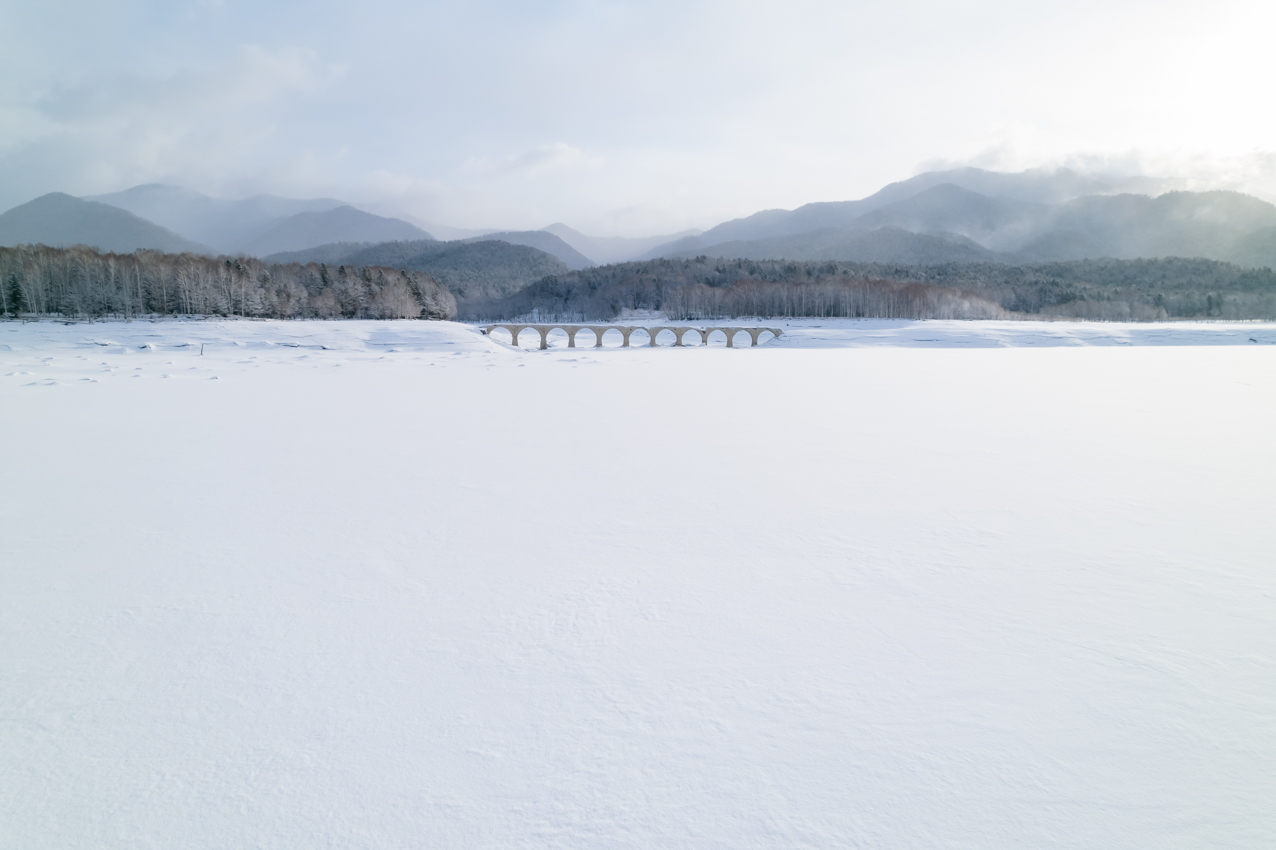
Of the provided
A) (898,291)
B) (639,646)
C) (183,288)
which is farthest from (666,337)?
(639,646)

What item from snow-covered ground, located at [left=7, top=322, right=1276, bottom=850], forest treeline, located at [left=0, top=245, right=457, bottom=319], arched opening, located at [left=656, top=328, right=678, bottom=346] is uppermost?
forest treeline, located at [left=0, top=245, right=457, bottom=319]

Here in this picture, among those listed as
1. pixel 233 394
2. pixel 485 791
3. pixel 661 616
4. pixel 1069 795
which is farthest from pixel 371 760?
pixel 233 394

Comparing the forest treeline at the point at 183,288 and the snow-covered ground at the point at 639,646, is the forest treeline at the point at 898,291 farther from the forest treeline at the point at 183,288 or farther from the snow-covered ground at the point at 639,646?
the snow-covered ground at the point at 639,646

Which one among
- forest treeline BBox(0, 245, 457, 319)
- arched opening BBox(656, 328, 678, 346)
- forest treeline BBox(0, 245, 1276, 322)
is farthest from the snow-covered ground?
arched opening BBox(656, 328, 678, 346)

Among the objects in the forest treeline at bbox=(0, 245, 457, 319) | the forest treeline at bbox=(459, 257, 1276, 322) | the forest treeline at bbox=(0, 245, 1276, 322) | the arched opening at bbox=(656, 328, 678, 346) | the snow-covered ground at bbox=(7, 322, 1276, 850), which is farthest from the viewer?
the forest treeline at bbox=(459, 257, 1276, 322)

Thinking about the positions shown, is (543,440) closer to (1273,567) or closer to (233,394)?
(1273,567)

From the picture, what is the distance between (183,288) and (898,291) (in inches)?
3965

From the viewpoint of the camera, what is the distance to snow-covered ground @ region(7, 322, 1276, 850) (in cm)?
344

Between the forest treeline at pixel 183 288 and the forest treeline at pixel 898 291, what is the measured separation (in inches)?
2178

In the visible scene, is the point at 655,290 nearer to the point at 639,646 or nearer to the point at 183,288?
the point at 183,288

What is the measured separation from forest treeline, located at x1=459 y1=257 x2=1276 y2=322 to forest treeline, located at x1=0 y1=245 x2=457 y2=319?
5531 cm

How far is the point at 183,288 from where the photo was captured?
69.5 m

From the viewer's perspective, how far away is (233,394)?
22469 mm

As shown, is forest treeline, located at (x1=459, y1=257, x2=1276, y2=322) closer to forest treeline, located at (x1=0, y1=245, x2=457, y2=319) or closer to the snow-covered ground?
forest treeline, located at (x1=0, y1=245, x2=457, y2=319)
